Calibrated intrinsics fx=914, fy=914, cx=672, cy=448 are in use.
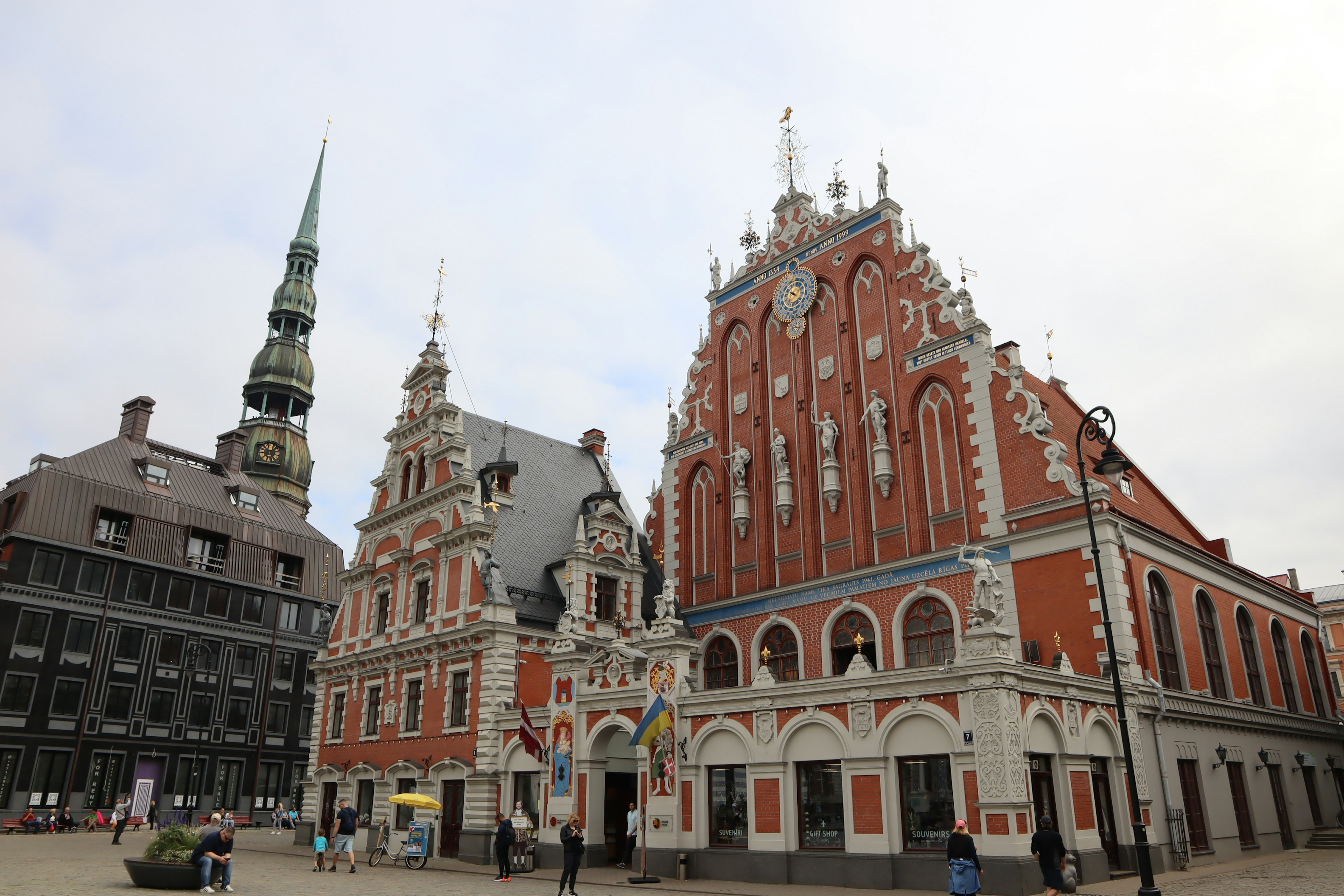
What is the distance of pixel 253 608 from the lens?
54.2m

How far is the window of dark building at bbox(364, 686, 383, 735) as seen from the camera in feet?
114

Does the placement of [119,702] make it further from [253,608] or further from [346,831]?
[346,831]

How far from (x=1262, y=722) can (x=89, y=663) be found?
167 feet

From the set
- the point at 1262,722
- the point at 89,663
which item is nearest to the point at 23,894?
the point at 1262,722

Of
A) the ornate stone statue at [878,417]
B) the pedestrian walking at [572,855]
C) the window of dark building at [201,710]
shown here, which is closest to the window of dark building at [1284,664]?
the ornate stone statue at [878,417]

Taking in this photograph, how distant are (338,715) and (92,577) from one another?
1943cm

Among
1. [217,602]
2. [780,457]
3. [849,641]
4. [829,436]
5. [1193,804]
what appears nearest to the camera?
[1193,804]

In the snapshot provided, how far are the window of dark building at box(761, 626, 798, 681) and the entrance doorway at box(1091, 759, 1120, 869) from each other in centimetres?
910

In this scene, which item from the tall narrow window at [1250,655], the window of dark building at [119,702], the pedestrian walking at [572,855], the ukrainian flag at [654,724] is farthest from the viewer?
the window of dark building at [119,702]

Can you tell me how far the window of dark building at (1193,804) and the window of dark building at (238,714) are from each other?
47.9m

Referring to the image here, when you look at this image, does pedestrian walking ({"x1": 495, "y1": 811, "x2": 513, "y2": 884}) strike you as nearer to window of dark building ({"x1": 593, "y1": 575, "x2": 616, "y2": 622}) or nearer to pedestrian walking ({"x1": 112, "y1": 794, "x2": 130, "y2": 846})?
window of dark building ({"x1": 593, "y1": 575, "x2": 616, "y2": 622})

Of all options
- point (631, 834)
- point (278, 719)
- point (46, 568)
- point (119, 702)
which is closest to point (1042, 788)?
point (631, 834)

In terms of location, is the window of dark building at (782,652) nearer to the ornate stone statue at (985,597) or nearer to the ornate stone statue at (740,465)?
the ornate stone statue at (740,465)

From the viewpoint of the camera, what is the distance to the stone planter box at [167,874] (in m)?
17.2
